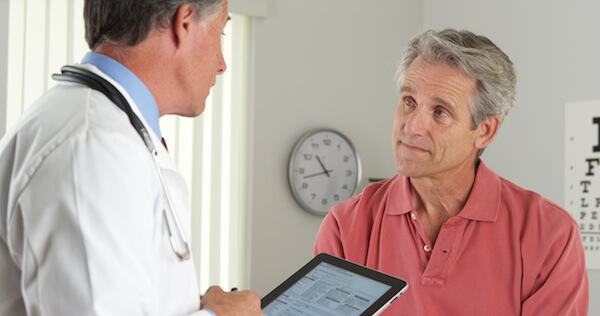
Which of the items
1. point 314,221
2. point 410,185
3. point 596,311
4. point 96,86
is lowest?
point 596,311

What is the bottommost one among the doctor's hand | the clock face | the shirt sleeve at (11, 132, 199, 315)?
the clock face

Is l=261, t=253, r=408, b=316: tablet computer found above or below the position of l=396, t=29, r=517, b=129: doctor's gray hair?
below

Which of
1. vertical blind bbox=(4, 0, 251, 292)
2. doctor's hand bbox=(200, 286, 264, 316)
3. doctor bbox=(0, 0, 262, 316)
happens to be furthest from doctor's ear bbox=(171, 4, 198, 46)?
vertical blind bbox=(4, 0, 251, 292)

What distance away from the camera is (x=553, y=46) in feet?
12.2

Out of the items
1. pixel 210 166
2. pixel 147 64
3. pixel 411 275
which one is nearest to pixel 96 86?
pixel 147 64

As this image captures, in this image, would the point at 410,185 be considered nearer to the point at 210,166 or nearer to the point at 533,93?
the point at 210,166

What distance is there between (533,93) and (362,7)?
1.28 m

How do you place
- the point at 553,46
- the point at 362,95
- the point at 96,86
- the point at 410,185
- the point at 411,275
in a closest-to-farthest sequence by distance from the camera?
1. the point at 96,86
2. the point at 411,275
3. the point at 410,185
4. the point at 553,46
5. the point at 362,95

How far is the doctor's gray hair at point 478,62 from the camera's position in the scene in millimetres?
1641

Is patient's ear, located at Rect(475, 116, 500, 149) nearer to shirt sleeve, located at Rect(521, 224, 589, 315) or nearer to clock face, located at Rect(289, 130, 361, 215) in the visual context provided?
shirt sleeve, located at Rect(521, 224, 589, 315)

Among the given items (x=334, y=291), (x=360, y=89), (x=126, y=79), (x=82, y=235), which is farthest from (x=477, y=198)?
(x=360, y=89)

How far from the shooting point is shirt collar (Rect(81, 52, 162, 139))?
87 centimetres

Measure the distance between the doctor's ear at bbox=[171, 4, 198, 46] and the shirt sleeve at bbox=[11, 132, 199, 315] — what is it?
9.2 inches

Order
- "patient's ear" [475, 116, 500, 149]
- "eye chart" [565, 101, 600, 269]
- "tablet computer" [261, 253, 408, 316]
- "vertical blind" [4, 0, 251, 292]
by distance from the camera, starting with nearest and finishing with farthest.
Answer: "tablet computer" [261, 253, 408, 316], "patient's ear" [475, 116, 500, 149], "vertical blind" [4, 0, 251, 292], "eye chart" [565, 101, 600, 269]
